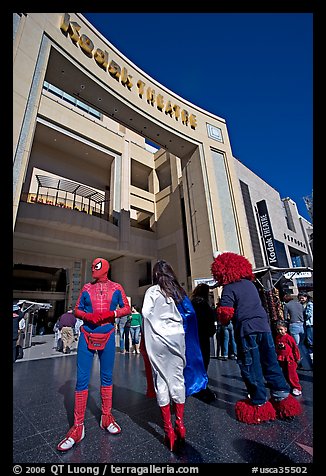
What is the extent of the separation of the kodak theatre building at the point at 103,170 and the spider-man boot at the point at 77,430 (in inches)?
230

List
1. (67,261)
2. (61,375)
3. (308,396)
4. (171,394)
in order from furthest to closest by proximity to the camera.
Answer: (67,261)
(61,375)
(308,396)
(171,394)

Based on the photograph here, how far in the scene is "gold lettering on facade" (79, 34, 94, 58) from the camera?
9.33 meters

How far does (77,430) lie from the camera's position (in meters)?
2.08

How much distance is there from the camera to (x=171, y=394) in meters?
2.03

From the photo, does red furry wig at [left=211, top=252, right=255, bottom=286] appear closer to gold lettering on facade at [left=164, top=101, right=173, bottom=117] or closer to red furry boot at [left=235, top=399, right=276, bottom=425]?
red furry boot at [left=235, top=399, right=276, bottom=425]

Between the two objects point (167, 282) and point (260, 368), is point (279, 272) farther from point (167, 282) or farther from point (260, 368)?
point (167, 282)

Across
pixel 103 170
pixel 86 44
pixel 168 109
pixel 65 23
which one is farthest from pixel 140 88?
pixel 103 170

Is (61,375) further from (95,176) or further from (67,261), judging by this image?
(95,176)
